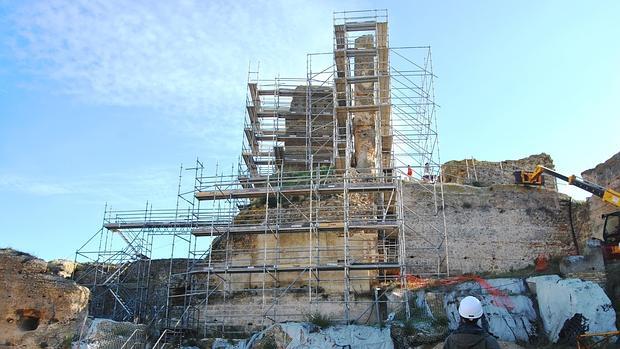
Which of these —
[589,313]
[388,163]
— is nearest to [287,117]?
[388,163]

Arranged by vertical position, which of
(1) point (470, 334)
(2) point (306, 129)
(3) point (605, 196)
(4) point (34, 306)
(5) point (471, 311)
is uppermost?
(2) point (306, 129)

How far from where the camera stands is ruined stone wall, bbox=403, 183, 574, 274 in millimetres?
19672

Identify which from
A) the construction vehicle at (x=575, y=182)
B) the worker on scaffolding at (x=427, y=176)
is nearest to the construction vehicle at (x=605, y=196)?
the construction vehicle at (x=575, y=182)

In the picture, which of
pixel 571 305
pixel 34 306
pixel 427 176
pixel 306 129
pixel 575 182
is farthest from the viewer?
pixel 306 129

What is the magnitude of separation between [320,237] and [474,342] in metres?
13.5

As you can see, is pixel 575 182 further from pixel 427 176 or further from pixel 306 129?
pixel 306 129

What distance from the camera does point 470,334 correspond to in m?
4.21

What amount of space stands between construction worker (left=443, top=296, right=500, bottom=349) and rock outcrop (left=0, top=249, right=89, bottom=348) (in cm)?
1244

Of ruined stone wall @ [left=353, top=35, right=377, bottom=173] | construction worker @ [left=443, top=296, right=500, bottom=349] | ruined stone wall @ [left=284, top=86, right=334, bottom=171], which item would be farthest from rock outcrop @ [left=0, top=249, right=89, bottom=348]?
construction worker @ [left=443, top=296, right=500, bottom=349]

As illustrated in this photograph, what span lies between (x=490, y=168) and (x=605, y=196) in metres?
6.64

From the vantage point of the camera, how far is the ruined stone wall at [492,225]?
19.7 meters

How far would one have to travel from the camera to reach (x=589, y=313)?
485 inches

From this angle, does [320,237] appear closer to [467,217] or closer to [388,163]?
[467,217]

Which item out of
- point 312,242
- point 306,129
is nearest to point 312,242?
point 312,242
